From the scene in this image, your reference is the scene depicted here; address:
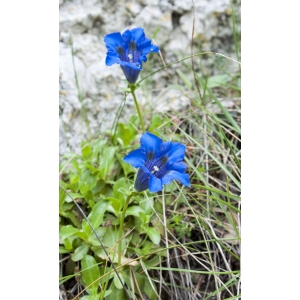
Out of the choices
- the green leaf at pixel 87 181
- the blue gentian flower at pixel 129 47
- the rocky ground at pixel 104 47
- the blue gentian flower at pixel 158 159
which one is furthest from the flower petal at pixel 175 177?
the rocky ground at pixel 104 47

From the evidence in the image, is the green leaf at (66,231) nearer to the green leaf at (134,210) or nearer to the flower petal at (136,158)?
the green leaf at (134,210)

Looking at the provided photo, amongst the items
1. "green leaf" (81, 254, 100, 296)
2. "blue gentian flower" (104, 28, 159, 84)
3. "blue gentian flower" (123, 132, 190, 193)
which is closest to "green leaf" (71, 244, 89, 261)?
"green leaf" (81, 254, 100, 296)

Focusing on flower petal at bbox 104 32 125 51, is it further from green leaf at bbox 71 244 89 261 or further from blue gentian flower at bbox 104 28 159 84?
green leaf at bbox 71 244 89 261

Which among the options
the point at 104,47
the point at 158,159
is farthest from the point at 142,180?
the point at 104,47
